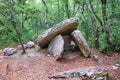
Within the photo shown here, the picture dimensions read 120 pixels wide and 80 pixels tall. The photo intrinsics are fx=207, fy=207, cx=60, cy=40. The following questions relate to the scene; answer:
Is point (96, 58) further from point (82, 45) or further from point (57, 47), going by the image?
point (57, 47)

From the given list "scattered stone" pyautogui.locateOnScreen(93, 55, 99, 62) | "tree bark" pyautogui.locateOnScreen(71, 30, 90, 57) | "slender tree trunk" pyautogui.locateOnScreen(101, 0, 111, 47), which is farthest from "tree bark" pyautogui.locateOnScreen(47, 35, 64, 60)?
"slender tree trunk" pyautogui.locateOnScreen(101, 0, 111, 47)

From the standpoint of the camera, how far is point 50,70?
9.38 metres

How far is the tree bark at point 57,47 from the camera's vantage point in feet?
35.3

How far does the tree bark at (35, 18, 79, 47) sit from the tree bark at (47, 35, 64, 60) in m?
0.29

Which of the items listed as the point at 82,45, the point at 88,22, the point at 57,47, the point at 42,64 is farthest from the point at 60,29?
the point at 88,22

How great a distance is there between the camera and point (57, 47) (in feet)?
36.8

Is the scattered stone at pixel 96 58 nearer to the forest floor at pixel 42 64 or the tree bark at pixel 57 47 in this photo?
the forest floor at pixel 42 64

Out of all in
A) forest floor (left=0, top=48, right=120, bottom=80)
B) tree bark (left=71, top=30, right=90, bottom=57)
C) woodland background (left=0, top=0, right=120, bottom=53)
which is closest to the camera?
forest floor (left=0, top=48, right=120, bottom=80)

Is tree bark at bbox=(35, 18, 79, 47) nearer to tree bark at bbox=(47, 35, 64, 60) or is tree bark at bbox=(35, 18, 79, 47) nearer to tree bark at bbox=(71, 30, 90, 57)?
tree bark at bbox=(47, 35, 64, 60)

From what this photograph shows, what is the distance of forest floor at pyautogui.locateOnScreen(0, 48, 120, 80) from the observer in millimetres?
8818

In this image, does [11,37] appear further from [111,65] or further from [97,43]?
[111,65]

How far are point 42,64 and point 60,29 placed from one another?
101 inches

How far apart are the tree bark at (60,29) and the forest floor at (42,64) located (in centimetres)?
65

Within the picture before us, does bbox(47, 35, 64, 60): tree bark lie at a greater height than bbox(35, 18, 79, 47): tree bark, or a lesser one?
lesser
